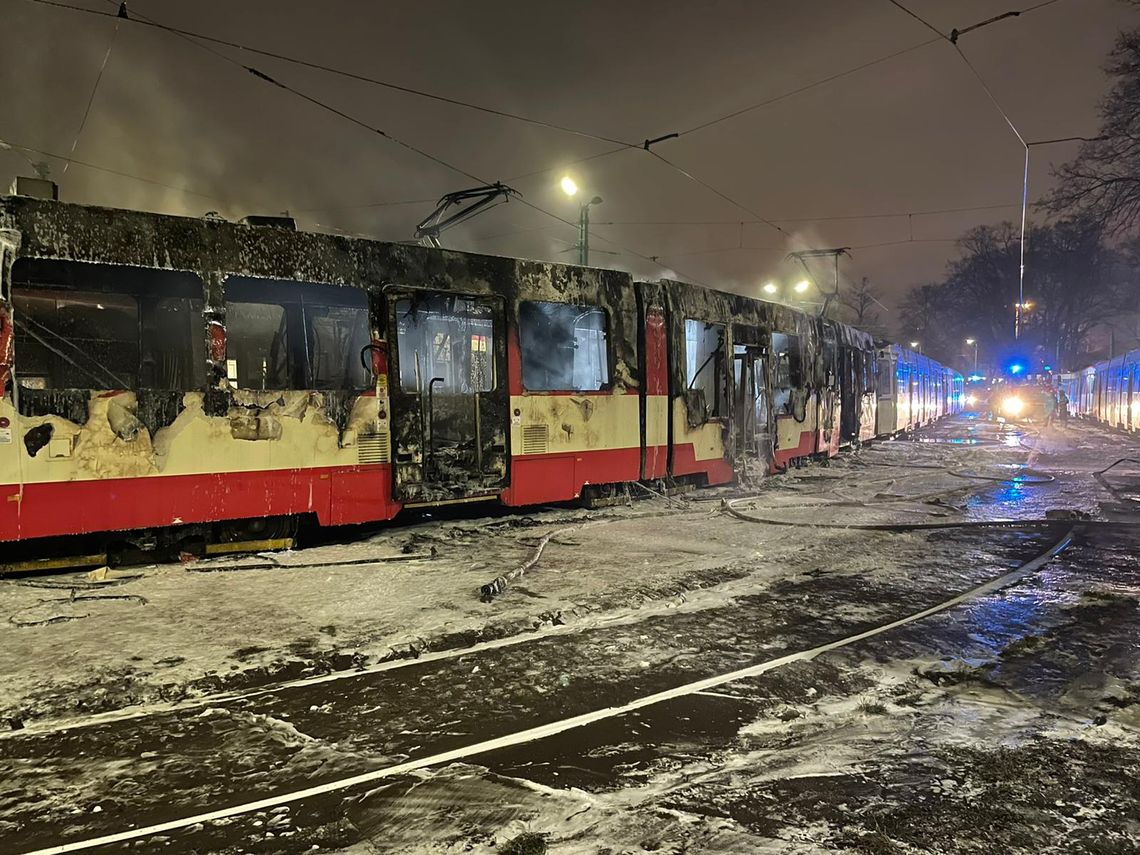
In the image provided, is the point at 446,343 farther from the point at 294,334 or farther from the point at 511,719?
the point at 511,719

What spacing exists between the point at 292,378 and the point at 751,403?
9.03 m

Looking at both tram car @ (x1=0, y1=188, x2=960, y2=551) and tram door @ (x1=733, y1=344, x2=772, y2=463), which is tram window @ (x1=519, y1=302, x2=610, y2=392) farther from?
tram door @ (x1=733, y1=344, x2=772, y2=463)

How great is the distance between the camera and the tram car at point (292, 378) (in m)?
6.36

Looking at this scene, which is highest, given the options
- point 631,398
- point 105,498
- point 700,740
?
point 631,398

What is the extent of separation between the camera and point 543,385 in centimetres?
956

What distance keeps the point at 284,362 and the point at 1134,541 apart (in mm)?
10182

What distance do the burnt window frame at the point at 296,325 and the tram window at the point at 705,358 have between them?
5.91 meters

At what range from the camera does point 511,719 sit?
3.70m

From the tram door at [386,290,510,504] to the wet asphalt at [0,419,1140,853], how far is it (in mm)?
3929

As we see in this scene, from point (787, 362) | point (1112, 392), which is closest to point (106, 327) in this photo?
point (787, 362)

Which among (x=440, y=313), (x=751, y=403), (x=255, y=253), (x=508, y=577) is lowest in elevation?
(x=508, y=577)

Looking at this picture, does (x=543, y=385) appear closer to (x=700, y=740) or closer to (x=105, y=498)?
(x=105, y=498)

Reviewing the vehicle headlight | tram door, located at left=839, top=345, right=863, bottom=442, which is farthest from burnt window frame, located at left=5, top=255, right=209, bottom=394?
the vehicle headlight

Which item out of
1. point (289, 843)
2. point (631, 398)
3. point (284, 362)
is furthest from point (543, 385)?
point (289, 843)
